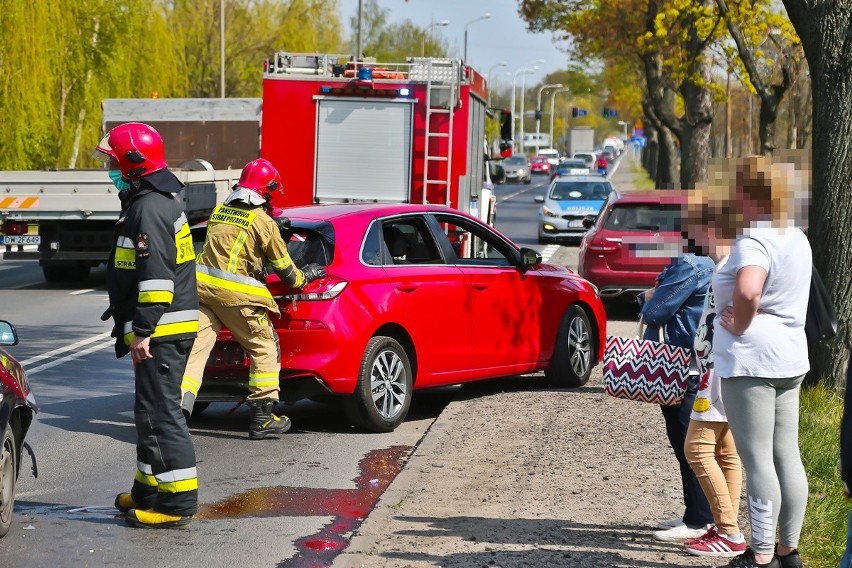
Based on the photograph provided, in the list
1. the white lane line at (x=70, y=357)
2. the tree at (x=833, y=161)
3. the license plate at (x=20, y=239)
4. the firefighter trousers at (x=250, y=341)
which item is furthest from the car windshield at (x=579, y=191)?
the firefighter trousers at (x=250, y=341)

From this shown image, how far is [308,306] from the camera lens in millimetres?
8812

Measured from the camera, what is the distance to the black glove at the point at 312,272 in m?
8.78

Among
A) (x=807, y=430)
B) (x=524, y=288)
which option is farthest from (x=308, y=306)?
(x=807, y=430)

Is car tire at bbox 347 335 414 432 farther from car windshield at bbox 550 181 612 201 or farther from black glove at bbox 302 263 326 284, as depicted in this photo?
car windshield at bbox 550 181 612 201

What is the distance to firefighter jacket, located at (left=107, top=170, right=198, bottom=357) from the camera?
20.7ft

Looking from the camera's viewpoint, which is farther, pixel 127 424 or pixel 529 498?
pixel 127 424

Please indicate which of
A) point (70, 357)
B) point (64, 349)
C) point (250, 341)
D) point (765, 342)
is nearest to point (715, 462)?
point (765, 342)

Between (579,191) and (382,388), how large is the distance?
21.6m

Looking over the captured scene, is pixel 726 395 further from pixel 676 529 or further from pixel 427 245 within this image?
pixel 427 245

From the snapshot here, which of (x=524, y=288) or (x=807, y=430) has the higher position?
(x=524, y=288)

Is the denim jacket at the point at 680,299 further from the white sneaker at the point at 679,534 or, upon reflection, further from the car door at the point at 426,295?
the car door at the point at 426,295

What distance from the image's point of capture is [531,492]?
7.20 metres

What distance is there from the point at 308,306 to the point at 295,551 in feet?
9.30

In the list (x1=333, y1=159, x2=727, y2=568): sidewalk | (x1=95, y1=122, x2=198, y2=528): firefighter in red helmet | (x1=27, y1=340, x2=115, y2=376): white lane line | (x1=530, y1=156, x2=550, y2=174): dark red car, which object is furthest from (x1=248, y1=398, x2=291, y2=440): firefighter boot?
(x1=530, y1=156, x2=550, y2=174): dark red car
